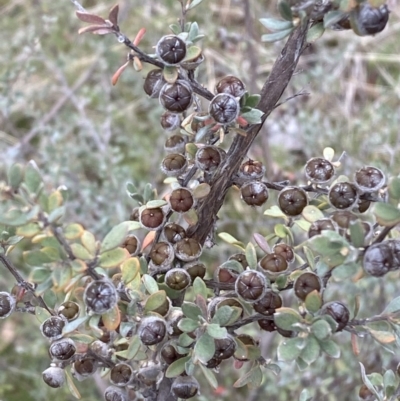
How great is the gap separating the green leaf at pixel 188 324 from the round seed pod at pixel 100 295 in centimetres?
11

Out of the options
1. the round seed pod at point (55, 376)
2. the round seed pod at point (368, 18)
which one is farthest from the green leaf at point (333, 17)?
the round seed pod at point (55, 376)

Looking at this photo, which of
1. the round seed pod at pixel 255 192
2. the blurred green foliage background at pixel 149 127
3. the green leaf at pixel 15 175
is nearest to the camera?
the green leaf at pixel 15 175

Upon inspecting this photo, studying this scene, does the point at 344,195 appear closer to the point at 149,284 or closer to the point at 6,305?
the point at 149,284

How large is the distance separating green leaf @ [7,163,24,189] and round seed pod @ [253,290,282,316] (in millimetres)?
342

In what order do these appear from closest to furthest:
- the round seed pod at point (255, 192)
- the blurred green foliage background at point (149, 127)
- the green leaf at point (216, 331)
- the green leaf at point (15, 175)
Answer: the green leaf at point (15, 175) < the green leaf at point (216, 331) < the round seed pod at point (255, 192) < the blurred green foliage background at point (149, 127)

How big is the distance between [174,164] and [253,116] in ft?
0.48

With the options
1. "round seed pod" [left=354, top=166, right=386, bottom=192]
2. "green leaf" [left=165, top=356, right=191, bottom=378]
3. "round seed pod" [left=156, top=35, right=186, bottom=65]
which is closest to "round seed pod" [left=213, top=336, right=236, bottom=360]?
"green leaf" [left=165, top=356, right=191, bottom=378]

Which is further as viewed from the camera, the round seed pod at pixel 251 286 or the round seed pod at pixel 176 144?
the round seed pod at pixel 176 144

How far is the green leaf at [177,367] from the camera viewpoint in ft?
2.48

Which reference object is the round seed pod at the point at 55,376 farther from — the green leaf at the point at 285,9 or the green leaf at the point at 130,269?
the green leaf at the point at 285,9

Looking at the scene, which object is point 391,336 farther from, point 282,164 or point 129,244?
point 282,164

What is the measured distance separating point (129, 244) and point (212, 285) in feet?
0.44

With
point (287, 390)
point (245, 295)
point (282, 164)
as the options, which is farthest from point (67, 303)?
point (282, 164)

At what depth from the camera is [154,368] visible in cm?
83
